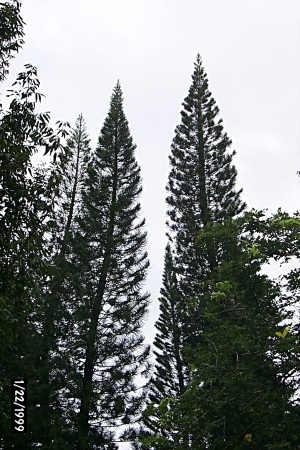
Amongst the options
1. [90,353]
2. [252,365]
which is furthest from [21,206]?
[90,353]

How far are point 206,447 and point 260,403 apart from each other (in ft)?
3.35

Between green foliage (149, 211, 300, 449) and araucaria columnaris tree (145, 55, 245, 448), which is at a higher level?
araucaria columnaris tree (145, 55, 245, 448)

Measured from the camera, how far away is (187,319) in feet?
48.1

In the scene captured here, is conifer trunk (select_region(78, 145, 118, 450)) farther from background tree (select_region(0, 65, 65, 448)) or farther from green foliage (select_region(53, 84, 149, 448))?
background tree (select_region(0, 65, 65, 448))

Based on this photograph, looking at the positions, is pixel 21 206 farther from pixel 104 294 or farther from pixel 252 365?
pixel 104 294

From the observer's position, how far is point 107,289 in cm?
1372

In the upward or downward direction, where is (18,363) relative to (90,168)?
downward

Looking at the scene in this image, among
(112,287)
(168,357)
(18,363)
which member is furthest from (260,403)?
(168,357)

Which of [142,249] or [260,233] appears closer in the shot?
[260,233]

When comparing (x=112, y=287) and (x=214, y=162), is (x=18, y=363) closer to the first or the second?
(x=112, y=287)

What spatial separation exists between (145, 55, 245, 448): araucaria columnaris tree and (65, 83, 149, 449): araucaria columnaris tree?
1.51 m

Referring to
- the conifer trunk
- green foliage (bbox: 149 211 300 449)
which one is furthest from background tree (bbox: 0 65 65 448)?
the conifer trunk

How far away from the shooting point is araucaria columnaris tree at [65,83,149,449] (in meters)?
11.6

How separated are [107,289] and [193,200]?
15.7ft
